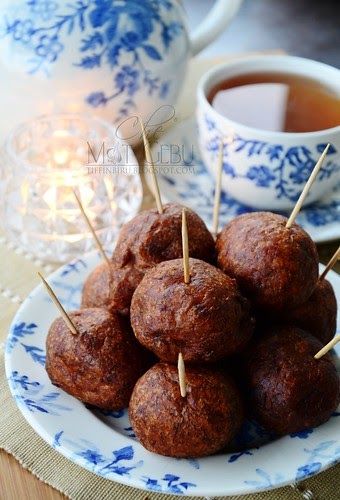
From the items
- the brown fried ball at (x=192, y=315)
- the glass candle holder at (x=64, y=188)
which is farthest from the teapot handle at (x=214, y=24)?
the brown fried ball at (x=192, y=315)

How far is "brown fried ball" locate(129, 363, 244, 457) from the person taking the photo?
838 mm

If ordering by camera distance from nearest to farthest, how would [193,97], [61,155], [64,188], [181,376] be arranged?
1. [181,376]
2. [64,188]
3. [61,155]
4. [193,97]

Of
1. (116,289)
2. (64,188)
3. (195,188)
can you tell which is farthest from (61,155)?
(116,289)

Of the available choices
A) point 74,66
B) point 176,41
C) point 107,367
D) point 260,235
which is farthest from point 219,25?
point 107,367

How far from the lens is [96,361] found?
92 cm

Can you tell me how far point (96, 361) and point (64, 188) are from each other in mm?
519

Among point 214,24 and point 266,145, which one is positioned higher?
point 214,24

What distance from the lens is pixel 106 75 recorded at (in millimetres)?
1454

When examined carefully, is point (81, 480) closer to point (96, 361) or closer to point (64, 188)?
point (96, 361)

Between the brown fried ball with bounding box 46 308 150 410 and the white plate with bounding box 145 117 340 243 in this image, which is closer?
the brown fried ball with bounding box 46 308 150 410

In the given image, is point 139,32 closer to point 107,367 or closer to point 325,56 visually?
point 107,367

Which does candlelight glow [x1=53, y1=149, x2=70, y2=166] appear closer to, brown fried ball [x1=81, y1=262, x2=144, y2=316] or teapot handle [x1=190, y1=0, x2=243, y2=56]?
teapot handle [x1=190, y1=0, x2=243, y2=56]

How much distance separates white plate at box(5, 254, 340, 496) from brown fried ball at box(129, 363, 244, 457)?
3cm

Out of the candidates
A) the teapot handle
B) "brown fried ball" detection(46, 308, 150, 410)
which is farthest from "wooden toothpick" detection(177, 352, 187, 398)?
the teapot handle
